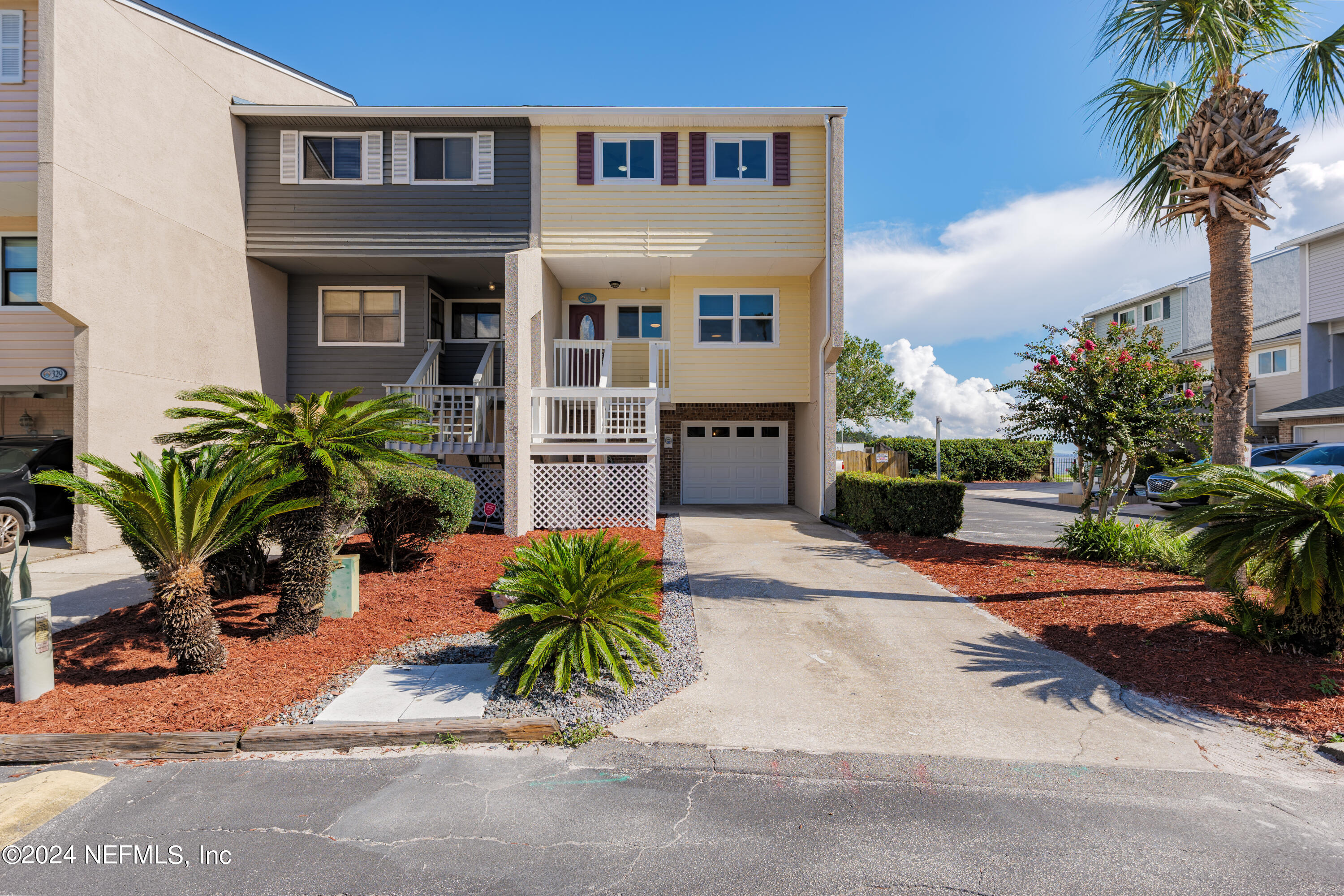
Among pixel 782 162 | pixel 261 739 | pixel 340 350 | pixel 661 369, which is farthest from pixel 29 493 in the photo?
pixel 782 162

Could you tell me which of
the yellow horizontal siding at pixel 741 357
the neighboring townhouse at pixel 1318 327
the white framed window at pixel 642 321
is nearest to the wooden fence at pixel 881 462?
the neighboring townhouse at pixel 1318 327

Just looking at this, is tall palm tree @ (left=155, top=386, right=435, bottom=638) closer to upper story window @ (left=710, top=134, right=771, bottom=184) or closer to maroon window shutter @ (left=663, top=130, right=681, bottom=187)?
maroon window shutter @ (left=663, top=130, right=681, bottom=187)

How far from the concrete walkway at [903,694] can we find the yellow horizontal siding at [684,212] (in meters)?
8.05

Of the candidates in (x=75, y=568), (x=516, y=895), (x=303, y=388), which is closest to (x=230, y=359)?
(x=303, y=388)

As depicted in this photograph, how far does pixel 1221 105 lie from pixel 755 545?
795 centimetres

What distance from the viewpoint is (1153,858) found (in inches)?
116

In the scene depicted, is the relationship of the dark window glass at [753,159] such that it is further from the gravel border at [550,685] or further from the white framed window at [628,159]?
the gravel border at [550,685]

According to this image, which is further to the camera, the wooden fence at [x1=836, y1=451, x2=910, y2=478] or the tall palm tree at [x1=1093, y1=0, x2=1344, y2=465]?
Answer: the wooden fence at [x1=836, y1=451, x2=910, y2=478]

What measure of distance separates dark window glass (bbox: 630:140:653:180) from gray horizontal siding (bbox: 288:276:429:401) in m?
5.22

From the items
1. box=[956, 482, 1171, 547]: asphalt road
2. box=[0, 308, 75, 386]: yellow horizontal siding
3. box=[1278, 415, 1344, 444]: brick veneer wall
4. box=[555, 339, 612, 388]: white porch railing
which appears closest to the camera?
box=[0, 308, 75, 386]: yellow horizontal siding

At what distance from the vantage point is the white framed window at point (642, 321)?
15586 millimetres

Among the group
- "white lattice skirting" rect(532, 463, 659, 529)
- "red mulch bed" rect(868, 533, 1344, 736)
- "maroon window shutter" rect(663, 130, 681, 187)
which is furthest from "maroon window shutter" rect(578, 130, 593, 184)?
"red mulch bed" rect(868, 533, 1344, 736)

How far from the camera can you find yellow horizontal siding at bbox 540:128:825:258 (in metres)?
13.1

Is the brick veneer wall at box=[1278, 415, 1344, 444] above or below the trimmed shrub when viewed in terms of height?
above
